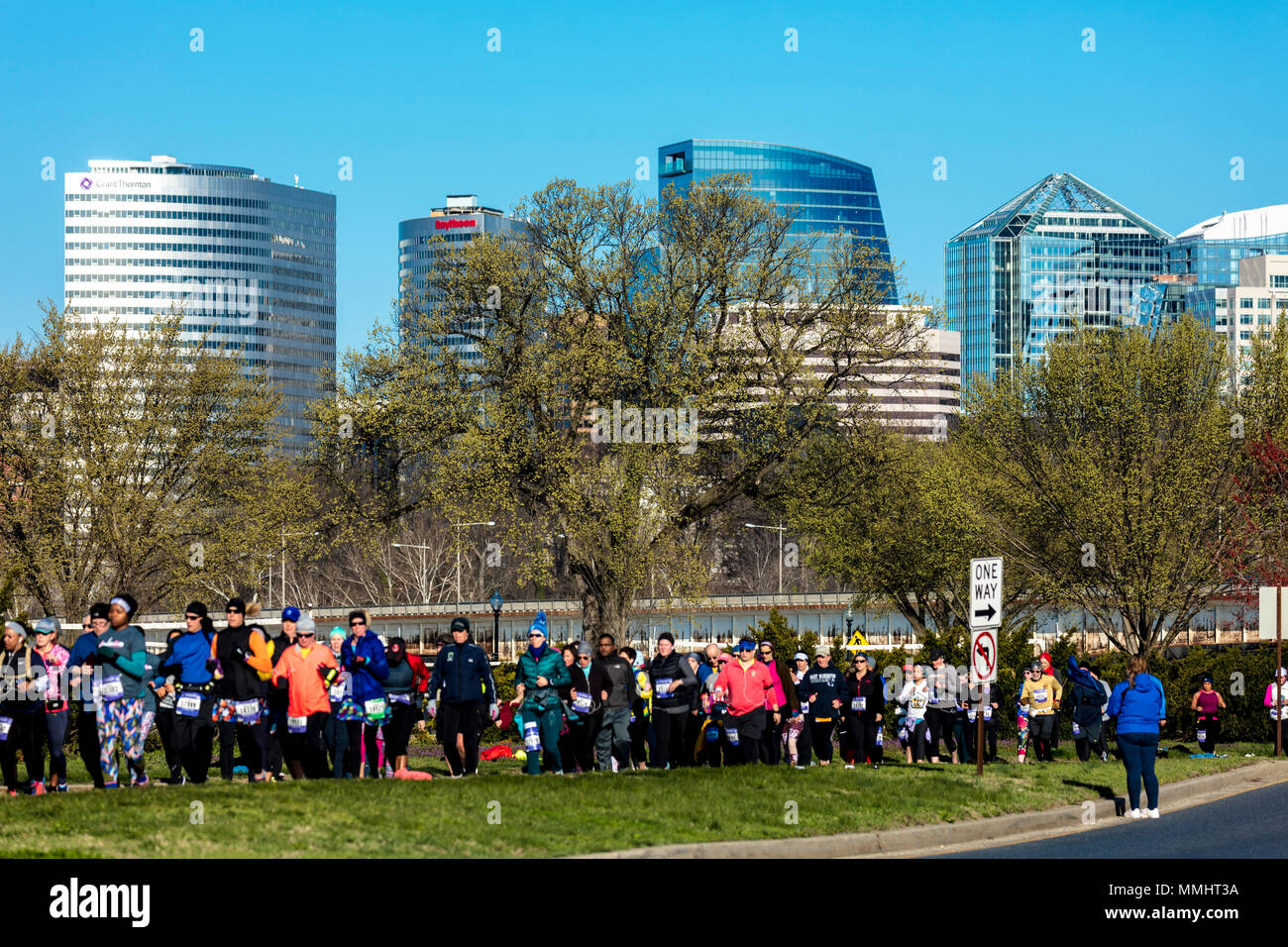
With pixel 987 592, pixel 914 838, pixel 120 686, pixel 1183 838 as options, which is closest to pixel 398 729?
pixel 120 686

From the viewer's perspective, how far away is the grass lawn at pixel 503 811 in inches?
459

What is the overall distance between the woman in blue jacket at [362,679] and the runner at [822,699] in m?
6.29

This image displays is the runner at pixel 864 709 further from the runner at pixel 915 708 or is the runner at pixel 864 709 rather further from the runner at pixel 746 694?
the runner at pixel 746 694

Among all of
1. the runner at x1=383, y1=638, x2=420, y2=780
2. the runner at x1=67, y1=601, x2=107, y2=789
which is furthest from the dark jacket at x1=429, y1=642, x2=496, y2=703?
the runner at x1=67, y1=601, x2=107, y2=789

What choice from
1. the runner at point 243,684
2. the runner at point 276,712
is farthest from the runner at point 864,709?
the runner at point 243,684

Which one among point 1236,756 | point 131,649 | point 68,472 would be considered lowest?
point 1236,756

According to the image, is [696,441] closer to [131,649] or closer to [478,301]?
[478,301]

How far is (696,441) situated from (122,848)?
1072 inches

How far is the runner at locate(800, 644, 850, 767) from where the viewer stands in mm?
20484

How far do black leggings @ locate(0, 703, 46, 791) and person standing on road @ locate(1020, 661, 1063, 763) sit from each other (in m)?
15.0

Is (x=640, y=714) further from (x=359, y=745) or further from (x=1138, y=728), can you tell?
(x=1138, y=728)

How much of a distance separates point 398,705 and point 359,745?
25.7 inches
